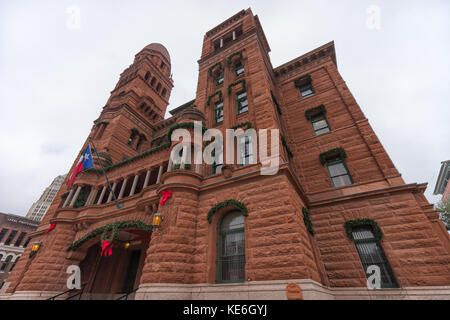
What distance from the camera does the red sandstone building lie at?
8.75 metres

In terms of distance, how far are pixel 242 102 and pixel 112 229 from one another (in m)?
13.6

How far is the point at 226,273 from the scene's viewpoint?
9.31 m

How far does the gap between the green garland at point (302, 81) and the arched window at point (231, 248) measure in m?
15.7

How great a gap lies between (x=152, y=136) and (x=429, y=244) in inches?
1158

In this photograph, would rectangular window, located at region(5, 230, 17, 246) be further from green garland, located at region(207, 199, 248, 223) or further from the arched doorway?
green garland, located at region(207, 199, 248, 223)

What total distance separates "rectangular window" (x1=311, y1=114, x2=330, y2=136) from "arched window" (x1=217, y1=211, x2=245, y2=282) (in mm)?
10482

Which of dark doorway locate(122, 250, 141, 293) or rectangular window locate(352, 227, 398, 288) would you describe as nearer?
rectangular window locate(352, 227, 398, 288)

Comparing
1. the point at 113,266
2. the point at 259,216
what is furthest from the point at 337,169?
the point at 113,266

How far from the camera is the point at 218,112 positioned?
1738 cm

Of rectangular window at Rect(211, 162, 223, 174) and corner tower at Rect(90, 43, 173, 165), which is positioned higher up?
corner tower at Rect(90, 43, 173, 165)

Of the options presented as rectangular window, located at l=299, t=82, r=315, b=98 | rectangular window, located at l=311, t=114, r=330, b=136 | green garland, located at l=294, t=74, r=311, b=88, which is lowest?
rectangular window, located at l=311, t=114, r=330, b=136

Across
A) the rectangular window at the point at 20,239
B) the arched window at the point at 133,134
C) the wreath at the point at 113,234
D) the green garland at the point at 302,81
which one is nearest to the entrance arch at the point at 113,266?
the wreath at the point at 113,234

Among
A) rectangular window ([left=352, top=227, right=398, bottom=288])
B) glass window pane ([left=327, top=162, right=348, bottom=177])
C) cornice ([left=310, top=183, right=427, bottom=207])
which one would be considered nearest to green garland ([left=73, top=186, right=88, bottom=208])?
cornice ([left=310, top=183, right=427, bottom=207])

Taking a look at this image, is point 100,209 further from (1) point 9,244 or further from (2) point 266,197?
(1) point 9,244
